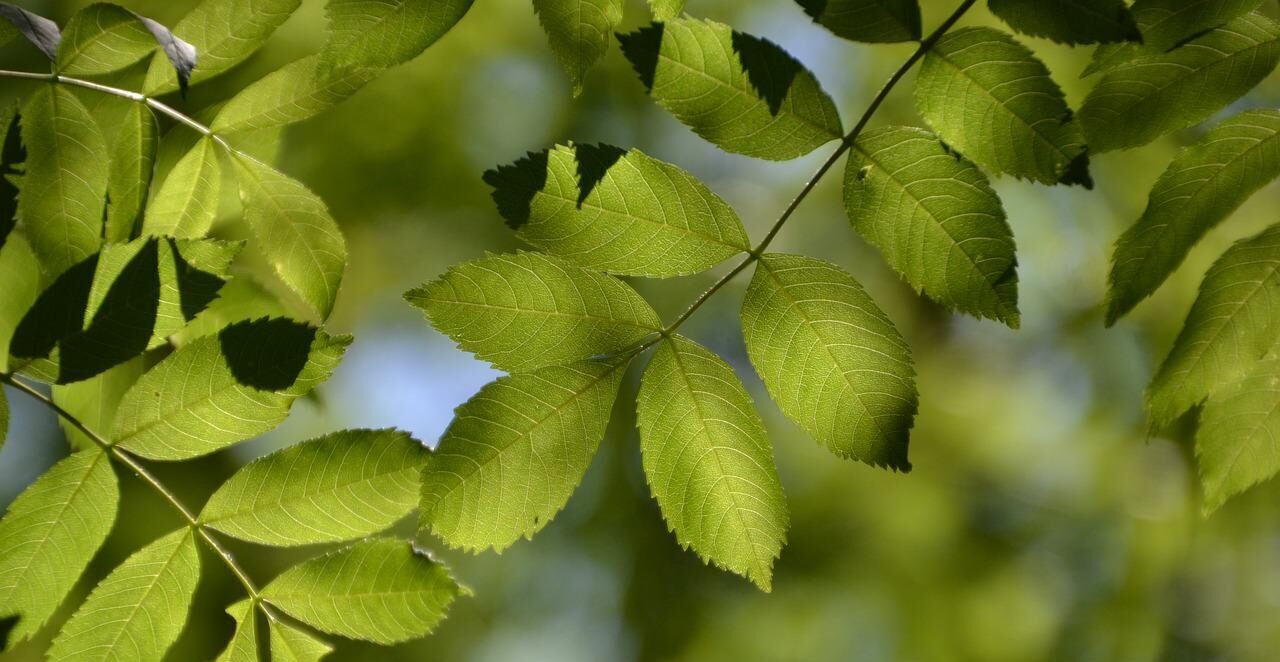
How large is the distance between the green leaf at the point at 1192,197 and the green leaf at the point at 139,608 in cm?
89

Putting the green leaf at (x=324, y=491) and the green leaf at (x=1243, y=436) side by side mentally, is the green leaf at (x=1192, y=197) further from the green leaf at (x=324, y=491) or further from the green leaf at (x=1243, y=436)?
the green leaf at (x=324, y=491)

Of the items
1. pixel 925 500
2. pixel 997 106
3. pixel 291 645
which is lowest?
pixel 925 500

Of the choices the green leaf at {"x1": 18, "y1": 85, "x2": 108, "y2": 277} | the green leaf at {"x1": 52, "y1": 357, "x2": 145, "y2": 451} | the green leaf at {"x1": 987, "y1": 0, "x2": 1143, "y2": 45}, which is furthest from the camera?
the green leaf at {"x1": 52, "y1": 357, "x2": 145, "y2": 451}

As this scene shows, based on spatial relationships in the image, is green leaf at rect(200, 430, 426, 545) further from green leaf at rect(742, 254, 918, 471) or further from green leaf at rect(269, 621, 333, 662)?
green leaf at rect(742, 254, 918, 471)

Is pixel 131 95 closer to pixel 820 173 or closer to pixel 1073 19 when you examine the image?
pixel 820 173

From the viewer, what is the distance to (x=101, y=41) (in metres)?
0.87

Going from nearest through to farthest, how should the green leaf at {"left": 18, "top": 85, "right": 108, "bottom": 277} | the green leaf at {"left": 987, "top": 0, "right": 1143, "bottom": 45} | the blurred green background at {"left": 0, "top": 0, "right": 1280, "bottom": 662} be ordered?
1. the green leaf at {"left": 987, "top": 0, "right": 1143, "bottom": 45}
2. the green leaf at {"left": 18, "top": 85, "right": 108, "bottom": 277}
3. the blurred green background at {"left": 0, "top": 0, "right": 1280, "bottom": 662}

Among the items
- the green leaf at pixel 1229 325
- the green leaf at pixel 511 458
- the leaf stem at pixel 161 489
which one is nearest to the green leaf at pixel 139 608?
the leaf stem at pixel 161 489

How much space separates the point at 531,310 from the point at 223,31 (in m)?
0.44

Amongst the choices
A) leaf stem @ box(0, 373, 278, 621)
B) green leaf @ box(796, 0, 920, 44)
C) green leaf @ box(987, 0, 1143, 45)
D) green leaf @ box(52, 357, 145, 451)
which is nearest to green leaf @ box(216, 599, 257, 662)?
leaf stem @ box(0, 373, 278, 621)

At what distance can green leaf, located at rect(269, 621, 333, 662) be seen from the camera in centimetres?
87

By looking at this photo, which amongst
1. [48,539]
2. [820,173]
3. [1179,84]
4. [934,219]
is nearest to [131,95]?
[48,539]

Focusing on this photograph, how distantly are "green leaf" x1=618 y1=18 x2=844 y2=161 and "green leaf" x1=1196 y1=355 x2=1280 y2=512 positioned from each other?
1.80 feet

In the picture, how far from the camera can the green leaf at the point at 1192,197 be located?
86 cm
